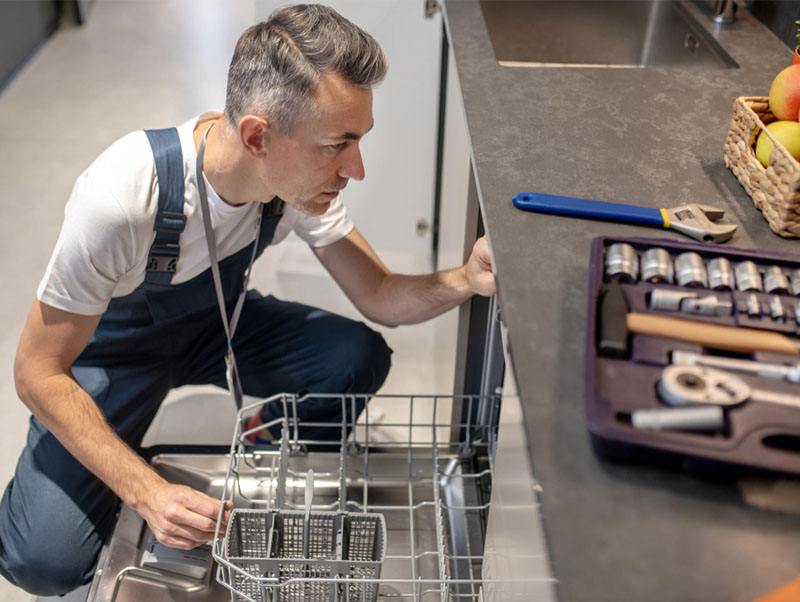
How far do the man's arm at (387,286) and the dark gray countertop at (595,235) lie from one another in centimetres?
30

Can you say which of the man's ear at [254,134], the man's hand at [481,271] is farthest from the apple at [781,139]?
Answer: the man's ear at [254,134]

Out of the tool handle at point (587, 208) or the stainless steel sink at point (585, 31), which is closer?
the tool handle at point (587, 208)

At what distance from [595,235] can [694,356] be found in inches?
11.6

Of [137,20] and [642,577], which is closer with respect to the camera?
[642,577]

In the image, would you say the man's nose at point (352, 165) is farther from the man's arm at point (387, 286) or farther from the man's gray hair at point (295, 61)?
the man's arm at point (387, 286)

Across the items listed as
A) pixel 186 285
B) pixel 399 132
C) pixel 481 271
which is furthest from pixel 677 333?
pixel 399 132

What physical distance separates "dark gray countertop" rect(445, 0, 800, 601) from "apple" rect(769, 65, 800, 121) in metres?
0.11

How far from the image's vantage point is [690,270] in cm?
82

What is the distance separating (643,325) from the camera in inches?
29.6

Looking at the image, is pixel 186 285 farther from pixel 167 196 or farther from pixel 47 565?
pixel 47 565

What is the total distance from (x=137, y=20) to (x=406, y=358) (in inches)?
111

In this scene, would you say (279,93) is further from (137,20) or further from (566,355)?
(137,20)

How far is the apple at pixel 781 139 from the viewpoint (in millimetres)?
991

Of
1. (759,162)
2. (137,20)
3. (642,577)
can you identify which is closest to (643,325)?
(642,577)
